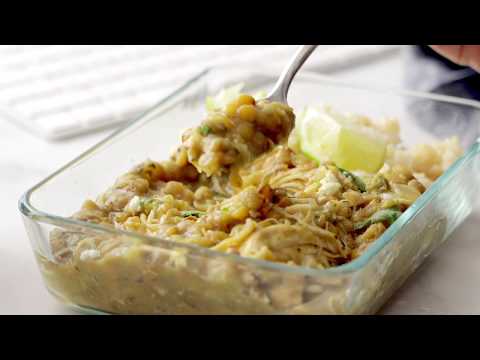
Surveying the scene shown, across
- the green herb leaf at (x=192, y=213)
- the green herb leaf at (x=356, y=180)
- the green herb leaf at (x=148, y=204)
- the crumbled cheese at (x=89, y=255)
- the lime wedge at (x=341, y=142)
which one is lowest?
the lime wedge at (x=341, y=142)

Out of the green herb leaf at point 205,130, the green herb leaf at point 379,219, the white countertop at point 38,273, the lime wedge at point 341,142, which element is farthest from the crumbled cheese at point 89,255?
the lime wedge at point 341,142

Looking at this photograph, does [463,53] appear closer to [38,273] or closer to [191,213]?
[191,213]

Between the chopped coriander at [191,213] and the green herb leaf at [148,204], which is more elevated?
the green herb leaf at [148,204]

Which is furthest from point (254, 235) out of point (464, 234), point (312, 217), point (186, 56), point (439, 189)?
point (186, 56)

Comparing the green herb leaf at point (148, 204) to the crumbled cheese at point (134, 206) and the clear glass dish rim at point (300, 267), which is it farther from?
the clear glass dish rim at point (300, 267)

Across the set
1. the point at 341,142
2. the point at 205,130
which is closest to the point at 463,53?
the point at 341,142

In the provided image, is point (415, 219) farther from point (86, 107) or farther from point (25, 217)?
point (86, 107)
